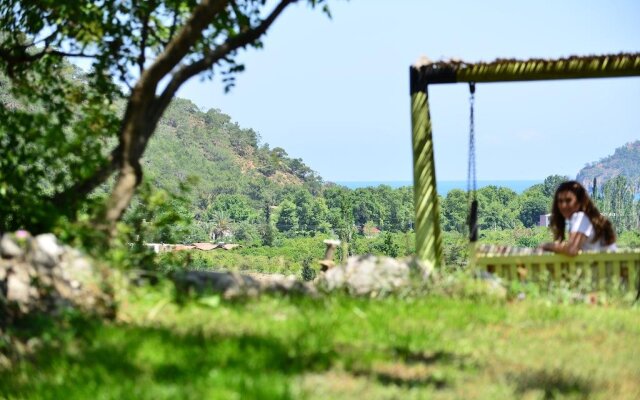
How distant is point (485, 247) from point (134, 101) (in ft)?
13.6

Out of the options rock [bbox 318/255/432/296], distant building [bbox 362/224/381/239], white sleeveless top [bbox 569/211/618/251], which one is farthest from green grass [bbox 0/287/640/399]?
distant building [bbox 362/224/381/239]

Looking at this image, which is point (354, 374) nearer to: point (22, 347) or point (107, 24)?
point (22, 347)

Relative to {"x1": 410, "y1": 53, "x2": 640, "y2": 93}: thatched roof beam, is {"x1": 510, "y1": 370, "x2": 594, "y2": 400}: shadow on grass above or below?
below

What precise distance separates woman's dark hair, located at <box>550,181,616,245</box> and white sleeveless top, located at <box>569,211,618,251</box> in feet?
0.14

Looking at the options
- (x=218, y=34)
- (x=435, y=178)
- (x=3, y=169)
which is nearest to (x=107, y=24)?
(x=218, y=34)

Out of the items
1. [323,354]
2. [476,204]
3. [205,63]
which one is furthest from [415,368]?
[476,204]

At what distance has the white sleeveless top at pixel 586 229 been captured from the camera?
897 centimetres

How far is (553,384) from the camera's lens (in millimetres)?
5160

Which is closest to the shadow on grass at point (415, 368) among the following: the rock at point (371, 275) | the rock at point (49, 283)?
the rock at point (49, 283)

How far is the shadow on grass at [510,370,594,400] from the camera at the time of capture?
4957 millimetres

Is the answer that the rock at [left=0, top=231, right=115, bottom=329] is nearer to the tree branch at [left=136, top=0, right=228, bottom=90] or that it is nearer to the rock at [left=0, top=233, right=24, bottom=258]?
the rock at [left=0, top=233, right=24, bottom=258]

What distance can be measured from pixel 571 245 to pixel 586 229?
0.26 m

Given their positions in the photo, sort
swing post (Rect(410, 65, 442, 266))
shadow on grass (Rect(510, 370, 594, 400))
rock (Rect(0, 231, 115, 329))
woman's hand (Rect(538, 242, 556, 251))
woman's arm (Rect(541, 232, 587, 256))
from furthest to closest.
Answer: swing post (Rect(410, 65, 442, 266)), woman's hand (Rect(538, 242, 556, 251)), woman's arm (Rect(541, 232, 587, 256)), rock (Rect(0, 231, 115, 329)), shadow on grass (Rect(510, 370, 594, 400))

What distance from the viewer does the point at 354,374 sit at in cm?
505
